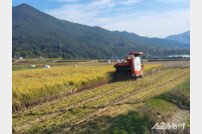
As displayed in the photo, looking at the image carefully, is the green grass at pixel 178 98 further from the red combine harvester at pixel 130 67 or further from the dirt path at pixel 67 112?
the red combine harvester at pixel 130 67

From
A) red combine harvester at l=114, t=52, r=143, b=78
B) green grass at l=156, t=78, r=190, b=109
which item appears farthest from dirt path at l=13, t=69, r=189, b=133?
red combine harvester at l=114, t=52, r=143, b=78

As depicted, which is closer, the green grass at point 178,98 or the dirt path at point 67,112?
the dirt path at point 67,112

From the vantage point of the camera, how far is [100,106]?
8117 mm

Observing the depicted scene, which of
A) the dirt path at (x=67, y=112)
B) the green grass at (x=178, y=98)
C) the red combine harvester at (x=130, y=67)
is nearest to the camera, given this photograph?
the dirt path at (x=67, y=112)

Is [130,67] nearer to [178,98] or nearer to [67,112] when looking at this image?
[178,98]

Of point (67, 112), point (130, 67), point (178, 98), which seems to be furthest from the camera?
point (130, 67)

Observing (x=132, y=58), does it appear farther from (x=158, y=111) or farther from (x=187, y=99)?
(x=158, y=111)

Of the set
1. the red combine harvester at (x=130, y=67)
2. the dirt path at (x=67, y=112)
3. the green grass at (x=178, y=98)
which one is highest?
the red combine harvester at (x=130, y=67)

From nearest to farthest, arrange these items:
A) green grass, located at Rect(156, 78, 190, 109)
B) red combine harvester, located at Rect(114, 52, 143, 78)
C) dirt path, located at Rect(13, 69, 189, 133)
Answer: dirt path, located at Rect(13, 69, 189, 133) → green grass, located at Rect(156, 78, 190, 109) → red combine harvester, located at Rect(114, 52, 143, 78)

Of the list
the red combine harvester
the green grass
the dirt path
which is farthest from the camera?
the red combine harvester

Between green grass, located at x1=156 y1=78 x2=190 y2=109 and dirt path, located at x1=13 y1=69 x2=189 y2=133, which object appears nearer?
dirt path, located at x1=13 y1=69 x2=189 y2=133

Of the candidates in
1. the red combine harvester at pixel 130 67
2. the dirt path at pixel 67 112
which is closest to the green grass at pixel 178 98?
the dirt path at pixel 67 112

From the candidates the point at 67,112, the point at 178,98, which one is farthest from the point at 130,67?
the point at 67,112

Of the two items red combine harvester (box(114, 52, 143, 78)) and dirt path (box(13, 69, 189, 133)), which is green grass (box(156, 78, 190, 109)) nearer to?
dirt path (box(13, 69, 189, 133))
